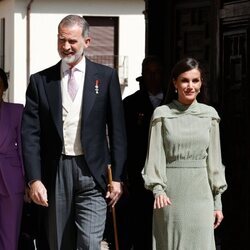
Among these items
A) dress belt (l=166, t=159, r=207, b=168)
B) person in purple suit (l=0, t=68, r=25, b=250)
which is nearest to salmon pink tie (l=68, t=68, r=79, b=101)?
dress belt (l=166, t=159, r=207, b=168)

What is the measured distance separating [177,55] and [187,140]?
3.69m

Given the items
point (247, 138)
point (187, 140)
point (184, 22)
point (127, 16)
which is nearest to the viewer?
point (187, 140)

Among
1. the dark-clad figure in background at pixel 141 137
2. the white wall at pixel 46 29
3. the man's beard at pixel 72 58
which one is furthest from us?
the white wall at pixel 46 29

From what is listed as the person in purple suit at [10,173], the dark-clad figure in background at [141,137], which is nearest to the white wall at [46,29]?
the dark-clad figure in background at [141,137]

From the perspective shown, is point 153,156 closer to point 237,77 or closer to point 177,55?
point 237,77

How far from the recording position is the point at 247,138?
9109 mm

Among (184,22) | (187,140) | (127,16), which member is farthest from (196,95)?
(127,16)

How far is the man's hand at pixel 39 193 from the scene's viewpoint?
7.43 metres

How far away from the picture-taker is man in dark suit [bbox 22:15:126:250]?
7.46 metres

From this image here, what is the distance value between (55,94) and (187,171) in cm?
106

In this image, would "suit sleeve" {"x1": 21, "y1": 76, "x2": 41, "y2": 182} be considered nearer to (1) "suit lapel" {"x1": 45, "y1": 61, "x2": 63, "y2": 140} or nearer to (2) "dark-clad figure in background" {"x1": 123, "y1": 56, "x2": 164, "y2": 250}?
(1) "suit lapel" {"x1": 45, "y1": 61, "x2": 63, "y2": 140}

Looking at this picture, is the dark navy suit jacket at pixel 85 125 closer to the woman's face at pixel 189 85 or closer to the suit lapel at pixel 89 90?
the suit lapel at pixel 89 90

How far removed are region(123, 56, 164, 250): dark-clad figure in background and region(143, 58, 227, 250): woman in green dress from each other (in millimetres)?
1586

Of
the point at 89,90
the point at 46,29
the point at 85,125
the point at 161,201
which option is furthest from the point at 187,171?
the point at 46,29
